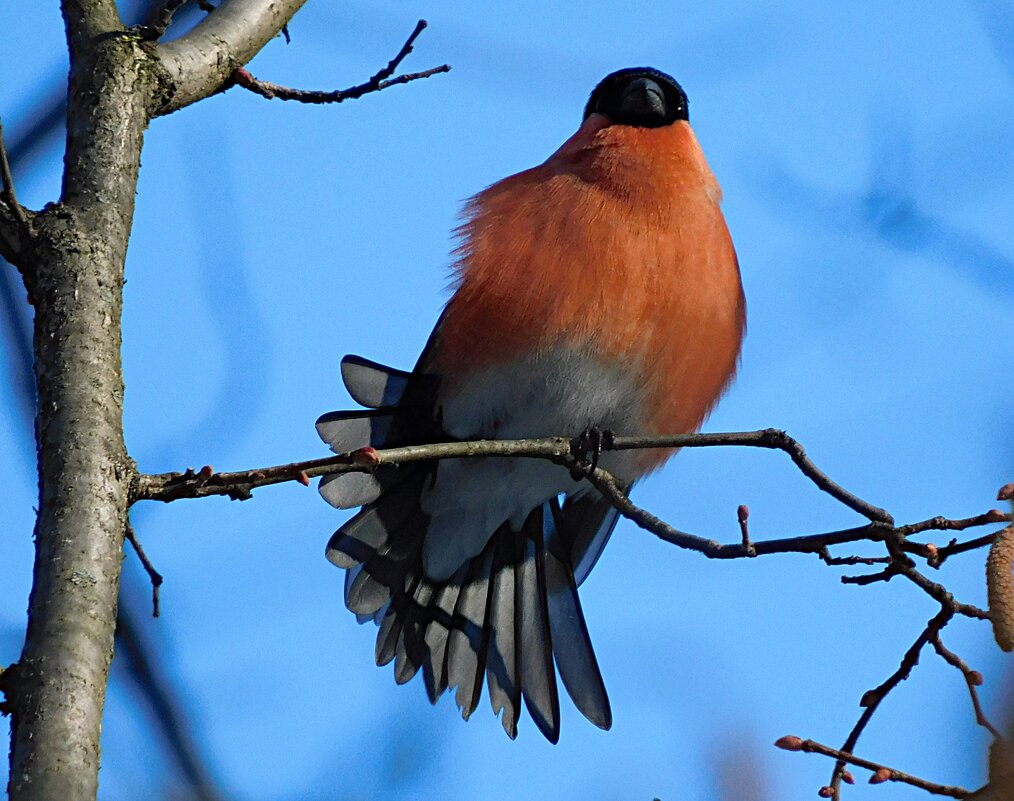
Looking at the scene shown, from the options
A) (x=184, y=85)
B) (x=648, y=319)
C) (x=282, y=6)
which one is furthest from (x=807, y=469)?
(x=282, y=6)

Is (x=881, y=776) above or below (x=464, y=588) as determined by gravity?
below

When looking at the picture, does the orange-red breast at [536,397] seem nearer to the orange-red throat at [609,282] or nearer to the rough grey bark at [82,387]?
the orange-red throat at [609,282]

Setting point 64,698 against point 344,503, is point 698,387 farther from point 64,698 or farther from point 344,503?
point 64,698

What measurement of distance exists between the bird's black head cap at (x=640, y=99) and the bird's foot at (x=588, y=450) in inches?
52.5

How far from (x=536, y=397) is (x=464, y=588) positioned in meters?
0.68

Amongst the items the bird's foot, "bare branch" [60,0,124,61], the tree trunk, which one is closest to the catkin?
the bird's foot

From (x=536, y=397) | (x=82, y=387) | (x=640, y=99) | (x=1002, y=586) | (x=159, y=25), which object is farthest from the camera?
(x=640, y=99)

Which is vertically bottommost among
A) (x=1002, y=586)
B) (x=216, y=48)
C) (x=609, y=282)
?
(x=1002, y=586)

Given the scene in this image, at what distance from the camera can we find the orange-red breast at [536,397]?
3076 millimetres

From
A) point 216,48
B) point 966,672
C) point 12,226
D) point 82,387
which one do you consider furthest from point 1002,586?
point 216,48

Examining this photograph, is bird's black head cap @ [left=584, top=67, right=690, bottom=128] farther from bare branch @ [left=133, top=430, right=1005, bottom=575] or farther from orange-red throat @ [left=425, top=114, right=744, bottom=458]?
bare branch @ [left=133, top=430, right=1005, bottom=575]

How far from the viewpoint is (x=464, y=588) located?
3535 mm

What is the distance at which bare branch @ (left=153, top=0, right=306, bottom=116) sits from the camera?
2334mm

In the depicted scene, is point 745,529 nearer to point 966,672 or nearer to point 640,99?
point 966,672
